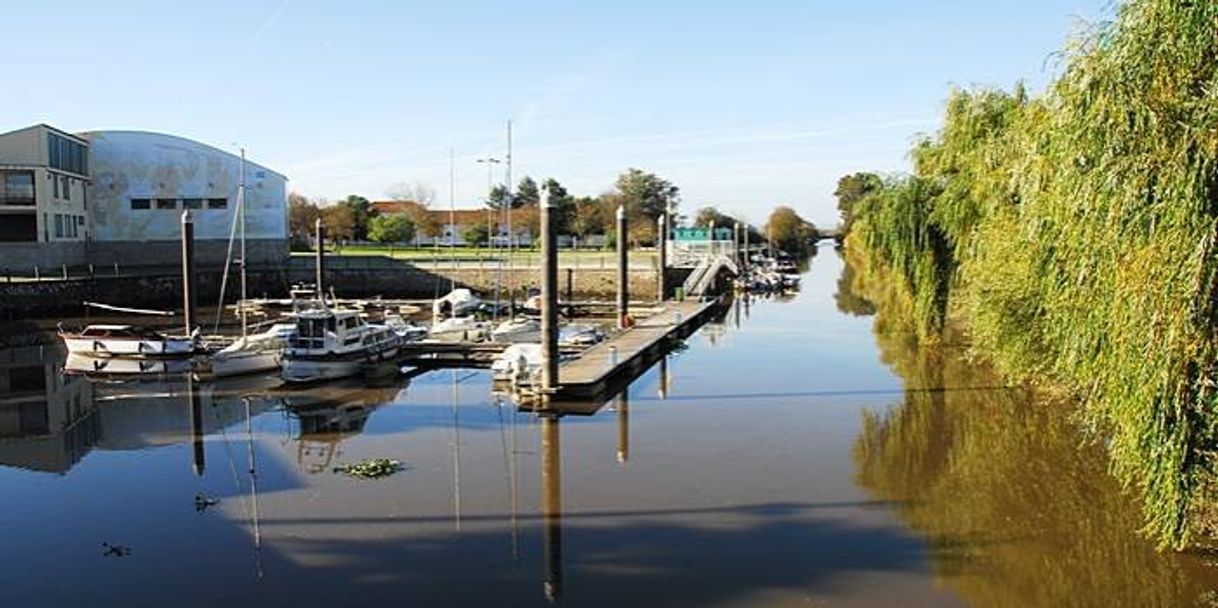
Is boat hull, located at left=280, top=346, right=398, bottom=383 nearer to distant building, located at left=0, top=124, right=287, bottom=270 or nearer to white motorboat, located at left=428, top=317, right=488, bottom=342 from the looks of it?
white motorboat, located at left=428, top=317, right=488, bottom=342

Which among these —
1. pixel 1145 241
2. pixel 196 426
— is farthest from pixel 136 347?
pixel 1145 241

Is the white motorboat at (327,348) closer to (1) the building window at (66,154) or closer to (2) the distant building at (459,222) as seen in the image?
(1) the building window at (66,154)

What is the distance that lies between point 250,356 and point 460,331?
7.77m

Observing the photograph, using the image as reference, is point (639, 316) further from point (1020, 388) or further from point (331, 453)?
point (331, 453)

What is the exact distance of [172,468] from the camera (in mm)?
16625

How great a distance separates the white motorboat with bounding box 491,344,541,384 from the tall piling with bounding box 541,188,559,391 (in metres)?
0.98

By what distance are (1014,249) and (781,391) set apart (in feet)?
23.3

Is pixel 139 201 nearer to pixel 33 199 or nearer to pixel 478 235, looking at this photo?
pixel 33 199

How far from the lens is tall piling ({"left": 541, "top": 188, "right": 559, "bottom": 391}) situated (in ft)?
71.6

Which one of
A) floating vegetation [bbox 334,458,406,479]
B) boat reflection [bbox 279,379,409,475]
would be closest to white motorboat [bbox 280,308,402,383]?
boat reflection [bbox 279,379,409,475]

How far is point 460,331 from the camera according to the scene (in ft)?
110

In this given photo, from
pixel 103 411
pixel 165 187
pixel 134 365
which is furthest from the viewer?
pixel 165 187

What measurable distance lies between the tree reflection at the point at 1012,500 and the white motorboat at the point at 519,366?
26.1ft

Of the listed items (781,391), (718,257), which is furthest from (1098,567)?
(718,257)
